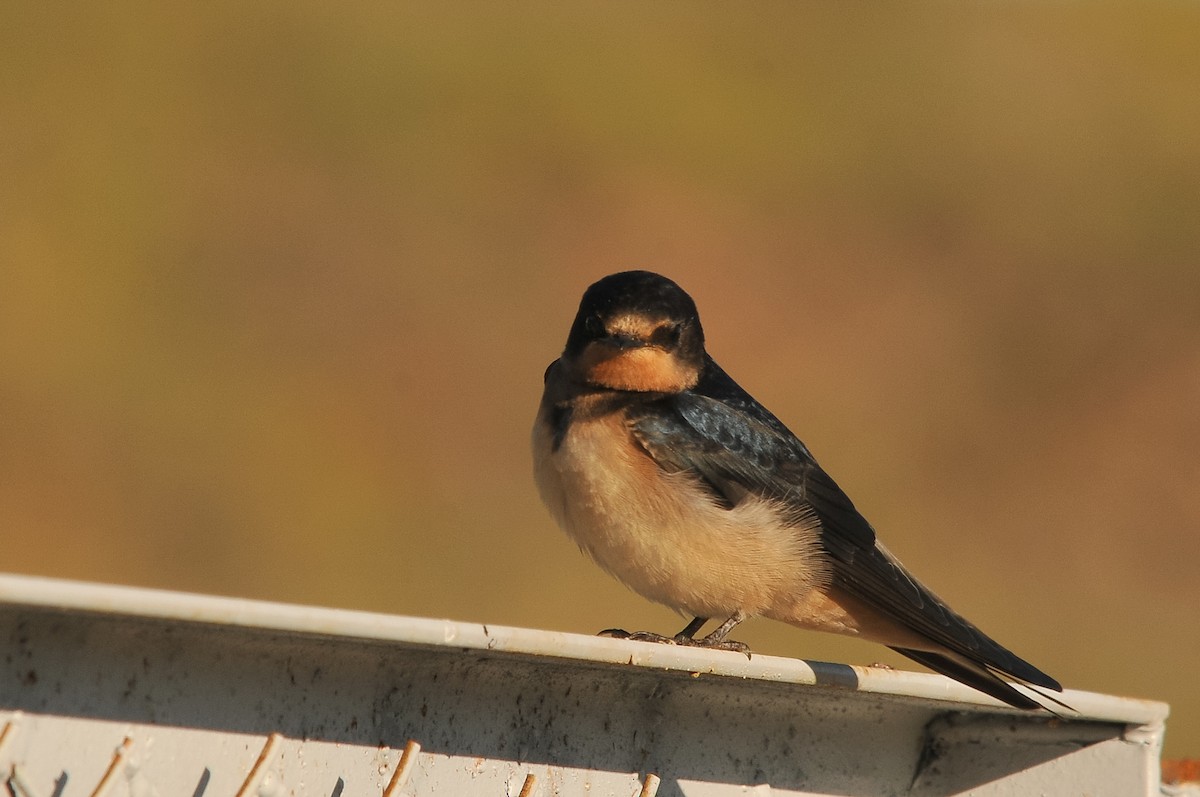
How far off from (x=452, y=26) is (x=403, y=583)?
9841 millimetres

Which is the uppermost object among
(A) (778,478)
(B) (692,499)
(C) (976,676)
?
(A) (778,478)

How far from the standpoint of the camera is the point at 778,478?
15.6 ft

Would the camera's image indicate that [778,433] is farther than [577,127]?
No

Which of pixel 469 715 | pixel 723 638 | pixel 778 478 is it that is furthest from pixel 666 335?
pixel 469 715

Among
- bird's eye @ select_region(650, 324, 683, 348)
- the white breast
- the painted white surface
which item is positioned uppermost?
bird's eye @ select_region(650, 324, 683, 348)

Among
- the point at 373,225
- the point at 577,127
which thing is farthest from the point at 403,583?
the point at 577,127

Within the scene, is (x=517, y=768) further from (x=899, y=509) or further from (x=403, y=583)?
(x=899, y=509)

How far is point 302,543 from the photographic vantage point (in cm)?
1305

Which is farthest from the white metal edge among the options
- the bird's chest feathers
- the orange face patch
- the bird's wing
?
the orange face patch

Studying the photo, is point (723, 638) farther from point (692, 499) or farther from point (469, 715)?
point (469, 715)

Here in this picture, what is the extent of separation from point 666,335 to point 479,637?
2.34 metres

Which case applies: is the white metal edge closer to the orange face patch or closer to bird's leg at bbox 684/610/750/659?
bird's leg at bbox 684/610/750/659

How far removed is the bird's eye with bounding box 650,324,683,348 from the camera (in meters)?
4.84

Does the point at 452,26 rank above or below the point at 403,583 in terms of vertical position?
above
